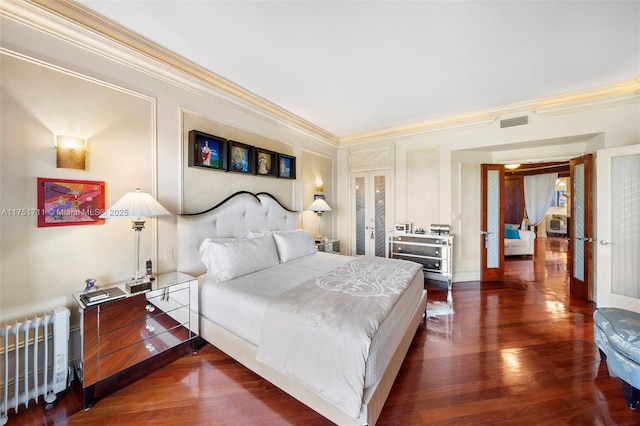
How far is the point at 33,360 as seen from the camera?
65.4 inches

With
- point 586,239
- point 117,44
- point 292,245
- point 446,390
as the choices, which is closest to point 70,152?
point 117,44

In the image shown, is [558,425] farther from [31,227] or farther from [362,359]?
[31,227]

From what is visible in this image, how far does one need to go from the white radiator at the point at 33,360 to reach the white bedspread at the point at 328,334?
142 cm

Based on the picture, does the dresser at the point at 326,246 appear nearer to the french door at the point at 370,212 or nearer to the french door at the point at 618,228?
the french door at the point at 370,212

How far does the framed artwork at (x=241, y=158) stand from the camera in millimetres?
2955

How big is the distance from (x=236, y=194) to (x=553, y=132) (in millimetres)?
4501

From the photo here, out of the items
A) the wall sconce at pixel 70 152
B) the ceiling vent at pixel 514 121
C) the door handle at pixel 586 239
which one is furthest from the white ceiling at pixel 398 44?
the door handle at pixel 586 239

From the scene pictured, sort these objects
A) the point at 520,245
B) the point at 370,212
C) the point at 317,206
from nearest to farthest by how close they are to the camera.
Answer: the point at 317,206 → the point at 370,212 → the point at 520,245

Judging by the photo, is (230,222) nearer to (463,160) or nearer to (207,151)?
(207,151)

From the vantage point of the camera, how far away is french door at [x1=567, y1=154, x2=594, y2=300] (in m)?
3.25

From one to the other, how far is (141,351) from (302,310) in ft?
4.84

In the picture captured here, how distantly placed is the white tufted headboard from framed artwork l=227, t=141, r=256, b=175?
32 centimetres

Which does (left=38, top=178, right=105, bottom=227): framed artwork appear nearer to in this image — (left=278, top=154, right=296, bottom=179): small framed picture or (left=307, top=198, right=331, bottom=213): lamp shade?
(left=278, top=154, right=296, bottom=179): small framed picture

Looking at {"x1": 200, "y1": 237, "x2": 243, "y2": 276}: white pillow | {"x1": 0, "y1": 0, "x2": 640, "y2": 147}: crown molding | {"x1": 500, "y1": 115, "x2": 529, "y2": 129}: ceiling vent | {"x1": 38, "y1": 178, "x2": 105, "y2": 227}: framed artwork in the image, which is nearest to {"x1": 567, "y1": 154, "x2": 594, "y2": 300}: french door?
{"x1": 0, "y1": 0, "x2": 640, "y2": 147}: crown molding
